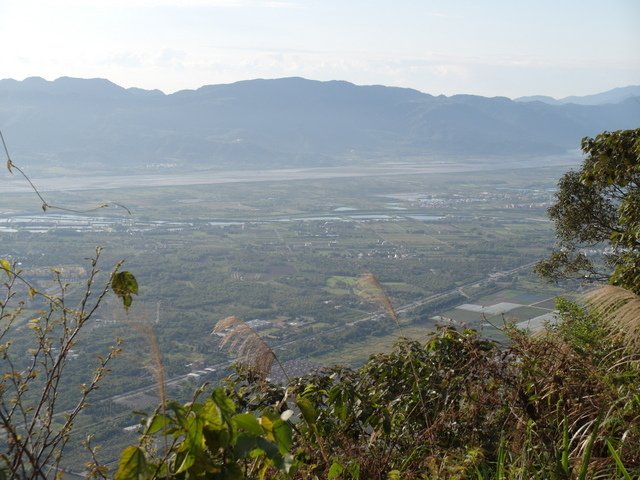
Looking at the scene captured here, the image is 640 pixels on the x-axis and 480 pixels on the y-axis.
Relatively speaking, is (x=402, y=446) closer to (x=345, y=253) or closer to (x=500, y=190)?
(x=345, y=253)

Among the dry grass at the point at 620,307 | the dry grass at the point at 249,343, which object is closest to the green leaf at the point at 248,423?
the dry grass at the point at 249,343

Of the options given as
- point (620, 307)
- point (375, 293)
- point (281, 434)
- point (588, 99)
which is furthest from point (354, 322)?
point (588, 99)

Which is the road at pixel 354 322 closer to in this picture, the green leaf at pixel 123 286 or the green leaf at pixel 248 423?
the green leaf at pixel 123 286

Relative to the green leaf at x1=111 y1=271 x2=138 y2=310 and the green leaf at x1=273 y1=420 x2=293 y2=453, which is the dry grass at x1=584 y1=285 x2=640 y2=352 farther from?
the green leaf at x1=111 y1=271 x2=138 y2=310

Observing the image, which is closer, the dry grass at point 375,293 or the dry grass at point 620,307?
the dry grass at point 620,307

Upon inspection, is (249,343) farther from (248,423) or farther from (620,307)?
(620,307)

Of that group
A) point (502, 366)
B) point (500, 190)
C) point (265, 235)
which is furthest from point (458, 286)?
point (500, 190)

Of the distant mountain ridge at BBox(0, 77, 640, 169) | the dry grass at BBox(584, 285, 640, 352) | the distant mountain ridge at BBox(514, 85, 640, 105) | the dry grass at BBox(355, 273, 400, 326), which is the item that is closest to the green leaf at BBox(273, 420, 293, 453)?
the dry grass at BBox(355, 273, 400, 326)
